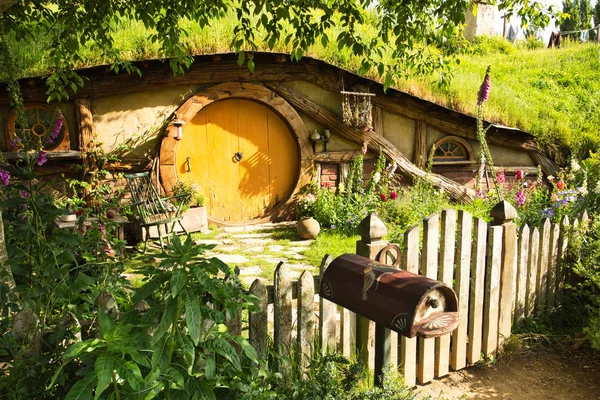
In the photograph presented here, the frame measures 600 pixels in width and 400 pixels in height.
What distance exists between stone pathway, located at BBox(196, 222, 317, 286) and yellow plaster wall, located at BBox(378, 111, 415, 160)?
93.3 inches

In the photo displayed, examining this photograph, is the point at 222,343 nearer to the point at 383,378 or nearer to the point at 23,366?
the point at 23,366

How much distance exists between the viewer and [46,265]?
232 cm

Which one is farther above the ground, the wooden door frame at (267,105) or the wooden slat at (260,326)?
the wooden door frame at (267,105)

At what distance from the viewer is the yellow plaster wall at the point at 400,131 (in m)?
9.16

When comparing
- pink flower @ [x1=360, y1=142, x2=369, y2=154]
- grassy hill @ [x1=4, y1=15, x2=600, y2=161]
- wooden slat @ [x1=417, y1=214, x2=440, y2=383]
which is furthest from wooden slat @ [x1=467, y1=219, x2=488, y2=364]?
pink flower @ [x1=360, y1=142, x2=369, y2=154]

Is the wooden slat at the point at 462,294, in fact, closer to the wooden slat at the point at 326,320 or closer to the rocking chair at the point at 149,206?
the wooden slat at the point at 326,320

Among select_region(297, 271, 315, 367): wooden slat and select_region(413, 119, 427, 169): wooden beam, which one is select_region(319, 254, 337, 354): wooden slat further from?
select_region(413, 119, 427, 169): wooden beam

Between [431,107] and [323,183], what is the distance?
231 centimetres

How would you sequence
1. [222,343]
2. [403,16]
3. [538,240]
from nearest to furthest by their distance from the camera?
[222,343] < [538,240] < [403,16]

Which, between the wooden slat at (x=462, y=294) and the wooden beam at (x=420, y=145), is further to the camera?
the wooden beam at (x=420, y=145)

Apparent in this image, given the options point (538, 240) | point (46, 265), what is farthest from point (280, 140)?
point (46, 265)

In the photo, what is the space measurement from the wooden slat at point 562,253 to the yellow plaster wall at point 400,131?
16.7 feet

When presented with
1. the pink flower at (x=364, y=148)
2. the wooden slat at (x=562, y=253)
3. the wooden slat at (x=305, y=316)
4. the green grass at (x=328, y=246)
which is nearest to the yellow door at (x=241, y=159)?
the pink flower at (x=364, y=148)

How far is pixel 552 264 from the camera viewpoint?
4242mm
